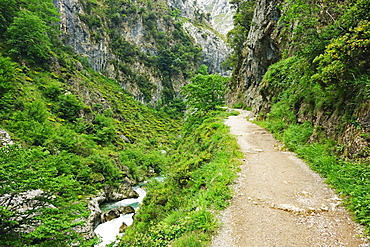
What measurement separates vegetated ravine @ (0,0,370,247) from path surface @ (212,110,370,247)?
0.88ft

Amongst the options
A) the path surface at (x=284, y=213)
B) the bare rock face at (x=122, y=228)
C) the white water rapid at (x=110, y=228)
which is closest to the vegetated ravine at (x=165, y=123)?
the path surface at (x=284, y=213)

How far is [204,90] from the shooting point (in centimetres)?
1872

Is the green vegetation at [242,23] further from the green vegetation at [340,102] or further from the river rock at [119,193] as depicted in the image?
the river rock at [119,193]

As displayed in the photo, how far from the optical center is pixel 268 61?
2472 centimetres

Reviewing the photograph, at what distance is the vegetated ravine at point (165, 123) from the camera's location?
5227 mm

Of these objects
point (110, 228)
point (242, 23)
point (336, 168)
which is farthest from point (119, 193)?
point (242, 23)

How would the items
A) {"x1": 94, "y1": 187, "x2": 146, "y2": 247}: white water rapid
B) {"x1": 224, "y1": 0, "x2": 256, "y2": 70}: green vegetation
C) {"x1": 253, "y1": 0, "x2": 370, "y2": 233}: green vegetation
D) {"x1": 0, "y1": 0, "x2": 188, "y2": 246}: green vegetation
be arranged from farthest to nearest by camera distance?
{"x1": 224, "y1": 0, "x2": 256, "y2": 70}: green vegetation < {"x1": 94, "y1": 187, "x2": 146, "y2": 247}: white water rapid < {"x1": 0, "y1": 0, "x2": 188, "y2": 246}: green vegetation < {"x1": 253, "y1": 0, "x2": 370, "y2": 233}: green vegetation

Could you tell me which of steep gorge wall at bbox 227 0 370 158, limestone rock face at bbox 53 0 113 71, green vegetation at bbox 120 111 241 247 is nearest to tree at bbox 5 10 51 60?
limestone rock face at bbox 53 0 113 71

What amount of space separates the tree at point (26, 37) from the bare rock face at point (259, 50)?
31.7 m

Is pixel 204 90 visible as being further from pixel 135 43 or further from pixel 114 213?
pixel 135 43

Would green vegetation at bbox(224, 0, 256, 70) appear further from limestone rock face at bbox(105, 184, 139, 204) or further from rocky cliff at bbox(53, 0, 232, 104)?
rocky cliff at bbox(53, 0, 232, 104)

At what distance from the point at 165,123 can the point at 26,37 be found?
39224 mm

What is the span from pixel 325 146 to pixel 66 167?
1734 centimetres

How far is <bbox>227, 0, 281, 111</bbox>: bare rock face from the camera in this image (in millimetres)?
22578
